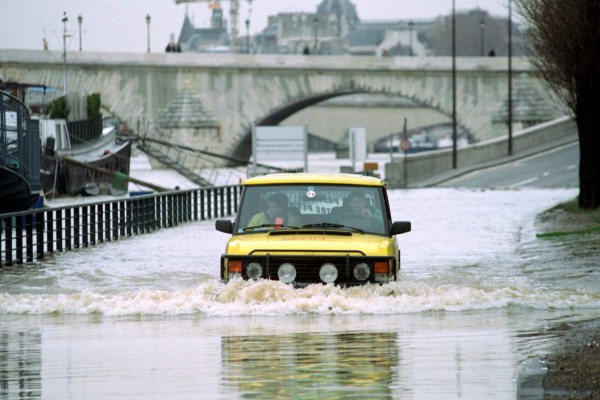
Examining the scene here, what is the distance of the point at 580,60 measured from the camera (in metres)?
31.0

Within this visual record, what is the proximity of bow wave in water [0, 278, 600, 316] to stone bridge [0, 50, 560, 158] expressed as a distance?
74307 millimetres

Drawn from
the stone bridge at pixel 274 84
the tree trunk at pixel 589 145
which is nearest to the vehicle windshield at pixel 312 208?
the tree trunk at pixel 589 145

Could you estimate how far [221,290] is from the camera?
14.8m

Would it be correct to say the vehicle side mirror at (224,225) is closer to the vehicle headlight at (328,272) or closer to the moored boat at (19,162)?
the vehicle headlight at (328,272)

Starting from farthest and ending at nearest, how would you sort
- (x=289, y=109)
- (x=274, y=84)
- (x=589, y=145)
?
(x=289, y=109), (x=274, y=84), (x=589, y=145)

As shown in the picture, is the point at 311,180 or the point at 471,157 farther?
the point at 471,157

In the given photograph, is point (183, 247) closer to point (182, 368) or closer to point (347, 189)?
point (347, 189)

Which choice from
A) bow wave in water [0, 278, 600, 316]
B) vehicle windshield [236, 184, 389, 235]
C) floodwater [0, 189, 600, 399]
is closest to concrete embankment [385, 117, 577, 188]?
floodwater [0, 189, 600, 399]

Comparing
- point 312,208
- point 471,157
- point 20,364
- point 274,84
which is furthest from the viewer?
point 274,84

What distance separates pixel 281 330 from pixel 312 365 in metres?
2.50

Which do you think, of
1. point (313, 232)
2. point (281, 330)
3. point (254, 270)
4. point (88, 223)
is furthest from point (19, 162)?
point (281, 330)

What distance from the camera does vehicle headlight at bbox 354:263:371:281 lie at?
13.7 metres

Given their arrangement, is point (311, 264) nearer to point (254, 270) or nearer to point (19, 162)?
point (254, 270)

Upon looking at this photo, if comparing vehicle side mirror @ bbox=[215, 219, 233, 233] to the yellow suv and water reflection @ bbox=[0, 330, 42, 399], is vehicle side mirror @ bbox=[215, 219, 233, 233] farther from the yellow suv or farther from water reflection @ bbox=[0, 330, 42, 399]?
water reflection @ bbox=[0, 330, 42, 399]
